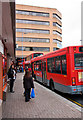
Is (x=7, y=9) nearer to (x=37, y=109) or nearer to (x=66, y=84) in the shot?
(x=37, y=109)

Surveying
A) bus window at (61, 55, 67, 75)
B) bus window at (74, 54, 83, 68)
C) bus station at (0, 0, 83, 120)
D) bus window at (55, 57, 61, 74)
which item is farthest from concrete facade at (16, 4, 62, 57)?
bus window at (74, 54, 83, 68)

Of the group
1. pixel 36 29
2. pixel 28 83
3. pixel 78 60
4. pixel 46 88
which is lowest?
pixel 46 88

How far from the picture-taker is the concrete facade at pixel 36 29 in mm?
55062

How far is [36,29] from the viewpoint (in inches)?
2266

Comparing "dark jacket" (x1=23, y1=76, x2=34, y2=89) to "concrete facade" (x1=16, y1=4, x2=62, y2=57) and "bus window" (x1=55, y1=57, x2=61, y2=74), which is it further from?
"concrete facade" (x1=16, y1=4, x2=62, y2=57)

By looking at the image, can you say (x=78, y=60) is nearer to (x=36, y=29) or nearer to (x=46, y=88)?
(x=46, y=88)

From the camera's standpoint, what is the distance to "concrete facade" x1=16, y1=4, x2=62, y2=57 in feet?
181

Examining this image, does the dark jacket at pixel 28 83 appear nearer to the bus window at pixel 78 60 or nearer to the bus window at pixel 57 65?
the bus window at pixel 57 65

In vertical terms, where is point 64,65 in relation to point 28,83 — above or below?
above

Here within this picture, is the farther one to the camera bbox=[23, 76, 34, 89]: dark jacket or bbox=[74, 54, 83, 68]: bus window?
bbox=[74, 54, 83, 68]: bus window

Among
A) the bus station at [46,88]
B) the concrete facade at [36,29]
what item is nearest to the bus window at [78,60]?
the bus station at [46,88]

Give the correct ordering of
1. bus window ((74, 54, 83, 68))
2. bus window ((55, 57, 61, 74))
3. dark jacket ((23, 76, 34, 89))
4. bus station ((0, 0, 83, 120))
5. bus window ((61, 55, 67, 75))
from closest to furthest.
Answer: bus station ((0, 0, 83, 120)), dark jacket ((23, 76, 34, 89)), bus window ((74, 54, 83, 68)), bus window ((61, 55, 67, 75)), bus window ((55, 57, 61, 74))

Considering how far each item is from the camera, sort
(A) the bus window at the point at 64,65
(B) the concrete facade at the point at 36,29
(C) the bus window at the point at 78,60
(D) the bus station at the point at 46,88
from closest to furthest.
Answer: (D) the bus station at the point at 46,88, (C) the bus window at the point at 78,60, (A) the bus window at the point at 64,65, (B) the concrete facade at the point at 36,29

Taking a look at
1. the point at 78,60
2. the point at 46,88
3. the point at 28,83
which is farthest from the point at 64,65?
the point at 46,88
